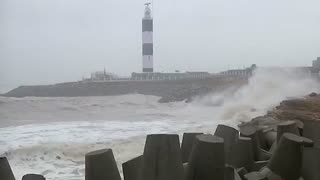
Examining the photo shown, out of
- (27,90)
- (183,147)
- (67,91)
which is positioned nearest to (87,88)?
(67,91)

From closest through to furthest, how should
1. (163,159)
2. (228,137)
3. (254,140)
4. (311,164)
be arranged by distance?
(163,159) < (311,164) < (228,137) < (254,140)

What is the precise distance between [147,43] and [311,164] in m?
56.1

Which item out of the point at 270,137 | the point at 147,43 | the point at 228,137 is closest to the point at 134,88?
the point at 147,43

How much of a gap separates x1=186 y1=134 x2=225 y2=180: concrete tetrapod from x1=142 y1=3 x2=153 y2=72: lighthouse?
55.3m

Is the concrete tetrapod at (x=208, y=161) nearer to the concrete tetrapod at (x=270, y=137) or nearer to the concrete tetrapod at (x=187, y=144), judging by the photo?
the concrete tetrapod at (x=187, y=144)

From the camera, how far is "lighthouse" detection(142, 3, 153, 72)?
58.7 meters

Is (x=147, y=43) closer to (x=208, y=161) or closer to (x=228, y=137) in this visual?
(x=228, y=137)

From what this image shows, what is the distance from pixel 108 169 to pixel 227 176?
35.4 inches

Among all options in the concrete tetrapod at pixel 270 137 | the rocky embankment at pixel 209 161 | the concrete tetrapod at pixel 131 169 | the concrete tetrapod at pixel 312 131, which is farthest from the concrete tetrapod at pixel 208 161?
the concrete tetrapod at pixel 270 137

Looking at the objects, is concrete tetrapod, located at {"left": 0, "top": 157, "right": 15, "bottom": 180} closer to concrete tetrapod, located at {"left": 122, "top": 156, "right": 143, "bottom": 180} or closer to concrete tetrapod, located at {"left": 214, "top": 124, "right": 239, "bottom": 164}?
concrete tetrapod, located at {"left": 122, "top": 156, "right": 143, "bottom": 180}

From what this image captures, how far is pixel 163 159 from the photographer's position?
323 cm

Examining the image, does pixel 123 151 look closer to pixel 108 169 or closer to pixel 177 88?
pixel 108 169

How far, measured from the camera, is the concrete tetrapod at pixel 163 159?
3229 mm

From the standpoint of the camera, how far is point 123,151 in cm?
1049
